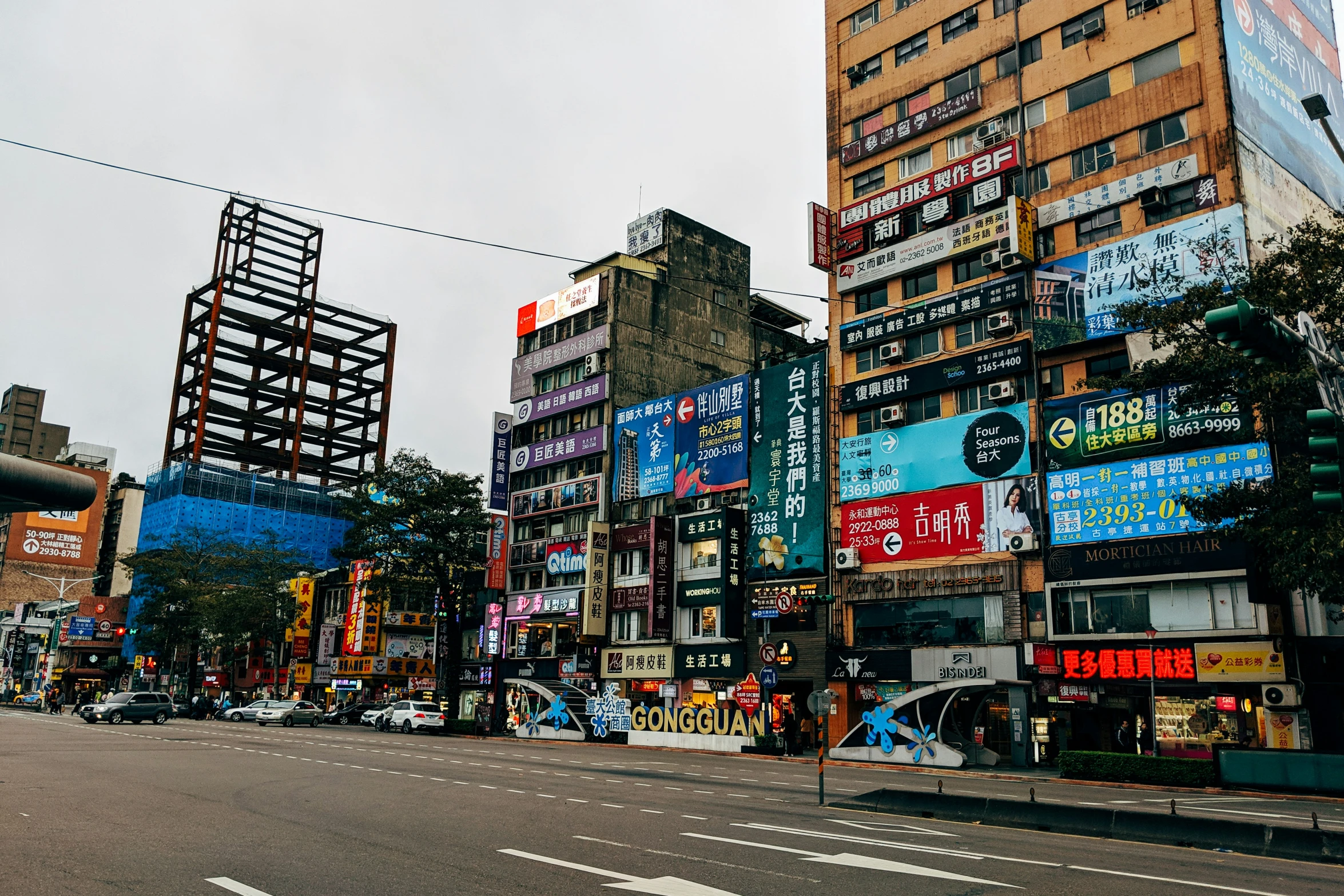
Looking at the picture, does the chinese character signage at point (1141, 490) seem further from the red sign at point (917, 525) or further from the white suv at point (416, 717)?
the white suv at point (416, 717)

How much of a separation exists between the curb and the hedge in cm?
1269

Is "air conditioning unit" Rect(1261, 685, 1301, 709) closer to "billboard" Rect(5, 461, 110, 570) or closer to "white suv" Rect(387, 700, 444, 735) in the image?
"white suv" Rect(387, 700, 444, 735)

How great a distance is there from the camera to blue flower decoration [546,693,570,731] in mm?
54469

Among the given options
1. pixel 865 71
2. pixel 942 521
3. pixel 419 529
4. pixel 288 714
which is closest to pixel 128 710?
pixel 288 714

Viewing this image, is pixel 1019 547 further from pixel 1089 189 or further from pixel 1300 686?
pixel 1089 189

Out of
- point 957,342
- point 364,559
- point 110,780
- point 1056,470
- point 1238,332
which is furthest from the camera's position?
point 364,559

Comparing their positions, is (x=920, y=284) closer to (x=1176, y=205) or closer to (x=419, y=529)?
(x=1176, y=205)

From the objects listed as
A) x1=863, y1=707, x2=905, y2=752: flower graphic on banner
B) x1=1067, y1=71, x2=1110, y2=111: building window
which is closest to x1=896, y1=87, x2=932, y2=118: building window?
x1=1067, y1=71, x2=1110, y2=111: building window

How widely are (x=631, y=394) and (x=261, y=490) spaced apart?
225 feet

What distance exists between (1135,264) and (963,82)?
47.1 ft

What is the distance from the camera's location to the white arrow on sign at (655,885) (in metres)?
9.62

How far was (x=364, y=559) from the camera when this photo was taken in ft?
198

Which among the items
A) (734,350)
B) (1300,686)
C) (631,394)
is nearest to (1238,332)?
(1300,686)

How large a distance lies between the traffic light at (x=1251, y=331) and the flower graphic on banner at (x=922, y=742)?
94.9 ft
